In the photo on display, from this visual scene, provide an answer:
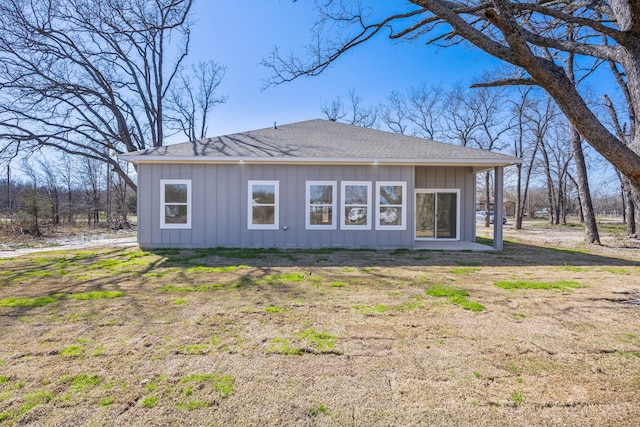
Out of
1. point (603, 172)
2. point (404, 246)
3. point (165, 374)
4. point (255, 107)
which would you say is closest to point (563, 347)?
point (165, 374)

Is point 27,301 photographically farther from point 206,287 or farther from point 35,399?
point 35,399

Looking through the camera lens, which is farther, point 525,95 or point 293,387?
point 525,95

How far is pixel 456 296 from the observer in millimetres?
4176

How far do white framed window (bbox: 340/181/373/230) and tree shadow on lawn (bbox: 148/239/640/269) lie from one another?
0.74 meters

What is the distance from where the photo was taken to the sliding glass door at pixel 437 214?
10172 mm

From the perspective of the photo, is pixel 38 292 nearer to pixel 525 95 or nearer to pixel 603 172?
pixel 525 95

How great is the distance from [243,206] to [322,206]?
219cm

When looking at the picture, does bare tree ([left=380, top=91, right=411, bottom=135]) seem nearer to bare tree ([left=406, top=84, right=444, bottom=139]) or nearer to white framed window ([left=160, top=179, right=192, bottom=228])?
bare tree ([left=406, top=84, right=444, bottom=139])

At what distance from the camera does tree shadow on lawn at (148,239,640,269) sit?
6520mm

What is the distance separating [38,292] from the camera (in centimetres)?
427

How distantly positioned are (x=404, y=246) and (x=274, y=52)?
5881 mm

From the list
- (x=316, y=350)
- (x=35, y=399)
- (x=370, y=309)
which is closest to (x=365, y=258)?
(x=370, y=309)

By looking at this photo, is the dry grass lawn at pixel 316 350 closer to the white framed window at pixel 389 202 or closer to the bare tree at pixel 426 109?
the white framed window at pixel 389 202

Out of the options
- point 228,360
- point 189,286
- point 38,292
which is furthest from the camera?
point 189,286
